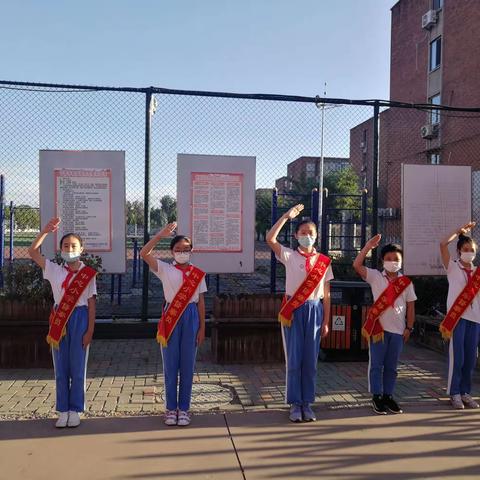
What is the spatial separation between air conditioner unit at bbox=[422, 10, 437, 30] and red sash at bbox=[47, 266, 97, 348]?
27918 millimetres

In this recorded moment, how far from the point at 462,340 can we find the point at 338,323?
182 centimetres

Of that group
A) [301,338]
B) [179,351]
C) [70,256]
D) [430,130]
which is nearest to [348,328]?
[301,338]

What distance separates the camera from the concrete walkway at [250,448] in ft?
11.6

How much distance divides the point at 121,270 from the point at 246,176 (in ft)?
6.85

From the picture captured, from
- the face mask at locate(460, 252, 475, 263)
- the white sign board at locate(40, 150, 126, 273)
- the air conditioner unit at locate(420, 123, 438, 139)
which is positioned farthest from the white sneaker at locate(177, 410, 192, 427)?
the air conditioner unit at locate(420, 123, 438, 139)

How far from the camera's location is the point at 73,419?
4.27 meters

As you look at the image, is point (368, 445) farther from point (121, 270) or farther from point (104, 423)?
point (121, 270)

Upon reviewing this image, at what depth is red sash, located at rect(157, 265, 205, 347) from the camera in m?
4.35

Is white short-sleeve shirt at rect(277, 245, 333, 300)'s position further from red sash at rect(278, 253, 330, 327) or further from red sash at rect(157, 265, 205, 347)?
red sash at rect(157, 265, 205, 347)

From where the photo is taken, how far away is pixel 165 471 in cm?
351

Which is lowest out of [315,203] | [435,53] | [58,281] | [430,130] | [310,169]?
[58,281]

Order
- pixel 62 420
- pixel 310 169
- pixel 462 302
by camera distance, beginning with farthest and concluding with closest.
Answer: pixel 310 169 < pixel 462 302 < pixel 62 420

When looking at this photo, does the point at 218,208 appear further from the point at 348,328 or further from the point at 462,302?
the point at 462,302

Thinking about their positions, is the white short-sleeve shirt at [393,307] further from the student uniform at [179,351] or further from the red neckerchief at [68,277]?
the red neckerchief at [68,277]
